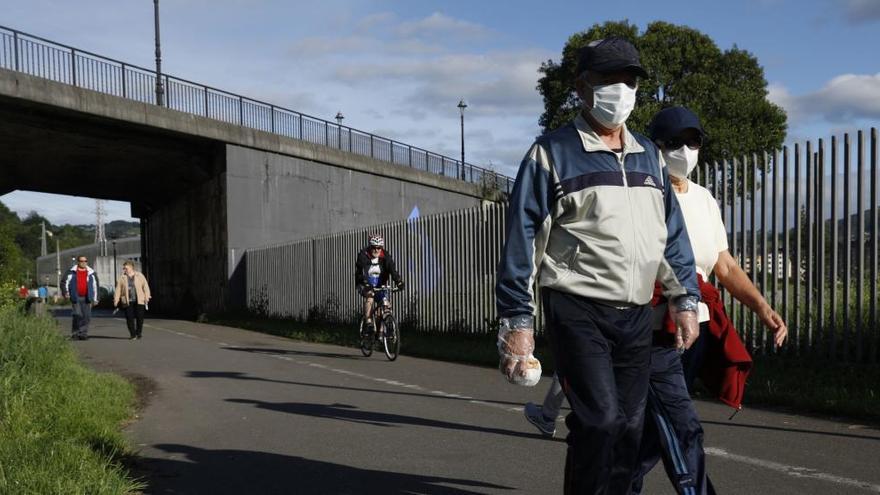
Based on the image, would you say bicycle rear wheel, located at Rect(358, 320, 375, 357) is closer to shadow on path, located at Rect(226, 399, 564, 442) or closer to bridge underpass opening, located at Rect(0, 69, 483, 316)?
shadow on path, located at Rect(226, 399, 564, 442)

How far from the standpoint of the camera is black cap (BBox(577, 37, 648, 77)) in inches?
132

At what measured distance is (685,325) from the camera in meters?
3.47

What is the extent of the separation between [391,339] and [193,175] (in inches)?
746

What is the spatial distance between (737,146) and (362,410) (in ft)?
100

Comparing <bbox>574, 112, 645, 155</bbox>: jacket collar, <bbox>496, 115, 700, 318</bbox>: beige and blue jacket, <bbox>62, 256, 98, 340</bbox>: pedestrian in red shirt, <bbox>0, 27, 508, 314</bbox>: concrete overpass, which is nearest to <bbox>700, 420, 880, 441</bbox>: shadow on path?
<bbox>496, 115, 700, 318</bbox>: beige and blue jacket

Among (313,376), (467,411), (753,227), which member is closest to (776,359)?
(753,227)

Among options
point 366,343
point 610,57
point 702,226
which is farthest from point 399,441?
point 366,343

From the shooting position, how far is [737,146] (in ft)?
115

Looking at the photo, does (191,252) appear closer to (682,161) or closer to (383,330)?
(383,330)

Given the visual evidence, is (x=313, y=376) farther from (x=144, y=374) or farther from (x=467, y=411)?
(x=467, y=411)

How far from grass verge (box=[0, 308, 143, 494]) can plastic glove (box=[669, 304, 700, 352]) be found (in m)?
2.79

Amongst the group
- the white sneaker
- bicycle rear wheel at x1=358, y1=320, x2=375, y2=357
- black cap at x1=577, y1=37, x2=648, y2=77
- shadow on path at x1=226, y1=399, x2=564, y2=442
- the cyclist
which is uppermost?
black cap at x1=577, y1=37, x2=648, y2=77

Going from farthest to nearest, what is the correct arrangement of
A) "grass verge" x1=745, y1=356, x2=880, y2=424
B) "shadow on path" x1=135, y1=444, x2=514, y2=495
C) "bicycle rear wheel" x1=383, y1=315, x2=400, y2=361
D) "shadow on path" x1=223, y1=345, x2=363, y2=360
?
1. "shadow on path" x1=223, y1=345, x2=363, y2=360
2. "bicycle rear wheel" x1=383, y1=315, x2=400, y2=361
3. "grass verge" x1=745, y1=356, x2=880, y2=424
4. "shadow on path" x1=135, y1=444, x2=514, y2=495

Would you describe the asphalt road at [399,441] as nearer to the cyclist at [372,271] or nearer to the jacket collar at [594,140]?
the jacket collar at [594,140]
